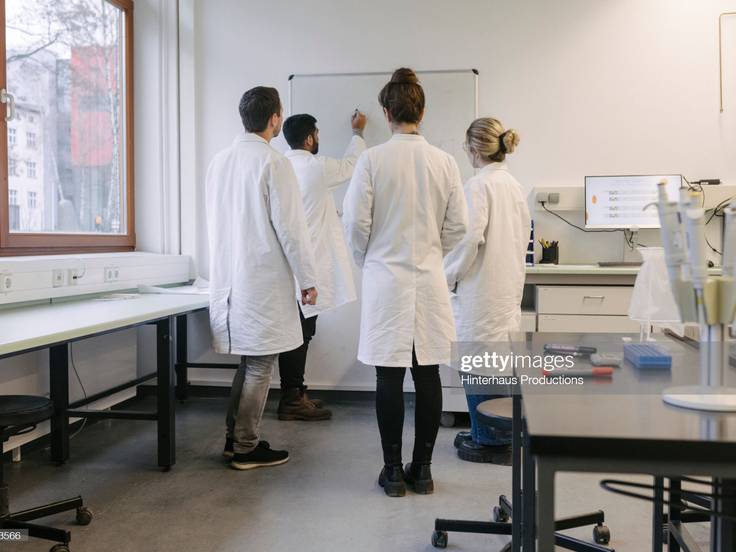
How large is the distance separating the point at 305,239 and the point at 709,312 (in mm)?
1832

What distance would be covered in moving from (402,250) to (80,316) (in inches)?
45.4

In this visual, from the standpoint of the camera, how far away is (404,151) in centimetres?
256

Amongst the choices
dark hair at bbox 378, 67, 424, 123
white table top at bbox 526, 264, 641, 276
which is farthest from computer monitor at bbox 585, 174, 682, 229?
dark hair at bbox 378, 67, 424, 123

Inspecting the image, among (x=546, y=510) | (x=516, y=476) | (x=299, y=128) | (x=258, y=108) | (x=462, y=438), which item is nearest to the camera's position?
(x=546, y=510)

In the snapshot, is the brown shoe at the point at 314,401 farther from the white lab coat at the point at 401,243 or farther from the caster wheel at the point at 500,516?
the caster wheel at the point at 500,516

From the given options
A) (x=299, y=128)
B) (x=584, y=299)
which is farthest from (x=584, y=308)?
(x=299, y=128)

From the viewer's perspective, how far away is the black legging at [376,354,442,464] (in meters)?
2.62

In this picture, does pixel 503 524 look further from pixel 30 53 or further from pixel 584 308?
pixel 30 53

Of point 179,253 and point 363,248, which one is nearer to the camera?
point 363,248

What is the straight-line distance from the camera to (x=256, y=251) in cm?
274

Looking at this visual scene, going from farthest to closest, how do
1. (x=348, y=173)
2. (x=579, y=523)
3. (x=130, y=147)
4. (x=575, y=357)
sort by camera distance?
(x=130, y=147), (x=348, y=173), (x=579, y=523), (x=575, y=357)

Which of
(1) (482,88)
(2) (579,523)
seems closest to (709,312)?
(2) (579,523)

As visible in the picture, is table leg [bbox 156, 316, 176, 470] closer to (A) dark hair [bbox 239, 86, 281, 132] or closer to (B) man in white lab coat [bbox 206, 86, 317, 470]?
(B) man in white lab coat [bbox 206, 86, 317, 470]

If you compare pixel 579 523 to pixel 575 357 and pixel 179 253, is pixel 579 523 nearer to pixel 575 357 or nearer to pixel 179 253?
pixel 575 357
